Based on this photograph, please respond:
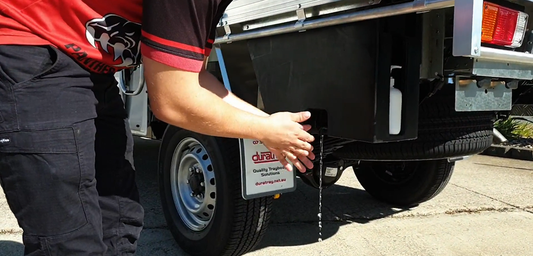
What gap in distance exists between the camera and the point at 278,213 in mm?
3789

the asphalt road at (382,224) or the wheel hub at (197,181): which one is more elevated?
the wheel hub at (197,181)

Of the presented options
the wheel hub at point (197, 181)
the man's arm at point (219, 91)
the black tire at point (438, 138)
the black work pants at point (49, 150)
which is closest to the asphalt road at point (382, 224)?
the wheel hub at point (197, 181)

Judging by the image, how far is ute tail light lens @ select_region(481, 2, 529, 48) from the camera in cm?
186

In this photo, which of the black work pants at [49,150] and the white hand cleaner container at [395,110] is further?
the white hand cleaner container at [395,110]

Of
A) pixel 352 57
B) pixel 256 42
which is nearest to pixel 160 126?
pixel 256 42

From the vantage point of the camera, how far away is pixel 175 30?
48.3 inches

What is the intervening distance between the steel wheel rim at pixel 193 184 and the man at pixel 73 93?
1324mm

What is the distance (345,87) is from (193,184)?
1321 mm

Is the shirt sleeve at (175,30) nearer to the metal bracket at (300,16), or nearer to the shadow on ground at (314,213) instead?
the metal bracket at (300,16)

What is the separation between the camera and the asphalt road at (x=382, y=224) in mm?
3105

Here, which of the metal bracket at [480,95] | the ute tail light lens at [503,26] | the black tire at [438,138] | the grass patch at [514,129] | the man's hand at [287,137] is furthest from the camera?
the grass patch at [514,129]

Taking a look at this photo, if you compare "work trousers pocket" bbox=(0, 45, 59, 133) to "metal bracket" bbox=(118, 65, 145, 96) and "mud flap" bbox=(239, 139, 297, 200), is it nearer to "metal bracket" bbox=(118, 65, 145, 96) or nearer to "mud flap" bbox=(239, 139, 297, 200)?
"mud flap" bbox=(239, 139, 297, 200)

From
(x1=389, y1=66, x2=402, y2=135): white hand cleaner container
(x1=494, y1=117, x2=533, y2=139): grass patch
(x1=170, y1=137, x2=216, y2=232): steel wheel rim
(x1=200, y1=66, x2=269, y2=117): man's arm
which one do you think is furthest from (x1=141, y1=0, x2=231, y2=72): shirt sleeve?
(x1=494, y1=117, x2=533, y2=139): grass patch

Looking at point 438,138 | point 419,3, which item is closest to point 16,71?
point 419,3
